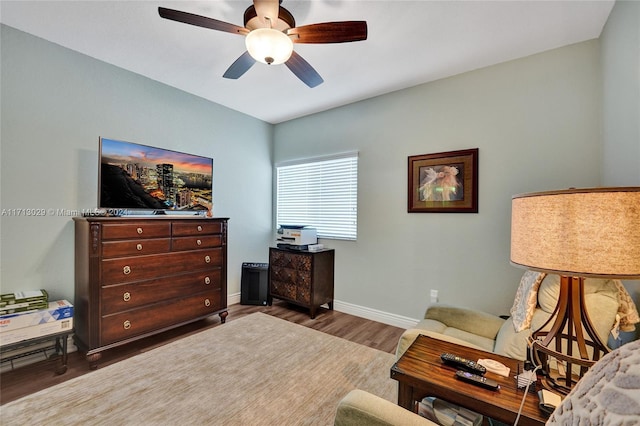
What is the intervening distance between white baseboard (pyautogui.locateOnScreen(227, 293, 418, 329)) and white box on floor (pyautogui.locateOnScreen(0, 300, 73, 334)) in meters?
1.79

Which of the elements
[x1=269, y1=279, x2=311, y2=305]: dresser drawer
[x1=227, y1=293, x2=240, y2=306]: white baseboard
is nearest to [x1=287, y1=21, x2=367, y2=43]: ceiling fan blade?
[x1=269, y1=279, x2=311, y2=305]: dresser drawer

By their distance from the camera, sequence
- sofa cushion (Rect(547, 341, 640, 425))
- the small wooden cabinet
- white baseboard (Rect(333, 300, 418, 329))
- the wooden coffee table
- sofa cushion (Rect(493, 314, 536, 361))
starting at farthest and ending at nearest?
the small wooden cabinet → white baseboard (Rect(333, 300, 418, 329)) → sofa cushion (Rect(493, 314, 536, 361)) → the wooden coffee table → sofa cushion (Rect(547, 341, 640, 425))

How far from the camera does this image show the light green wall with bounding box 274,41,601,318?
2.27m

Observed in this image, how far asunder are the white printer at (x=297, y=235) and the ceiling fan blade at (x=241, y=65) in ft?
6.32

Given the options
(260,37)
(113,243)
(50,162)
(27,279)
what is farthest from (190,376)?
(260,37)

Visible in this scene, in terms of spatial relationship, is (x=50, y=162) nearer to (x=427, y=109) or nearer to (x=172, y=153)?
(x=172, y=153)

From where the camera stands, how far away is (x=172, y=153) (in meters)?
3.00

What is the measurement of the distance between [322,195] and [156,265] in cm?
217

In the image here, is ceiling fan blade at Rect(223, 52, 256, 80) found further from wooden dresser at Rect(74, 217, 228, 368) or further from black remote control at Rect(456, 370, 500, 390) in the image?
black remote control at Rect(456, 370, 500, 390)

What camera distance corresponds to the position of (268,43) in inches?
62.2

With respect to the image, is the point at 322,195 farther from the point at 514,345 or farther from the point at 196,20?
the point at 514,345

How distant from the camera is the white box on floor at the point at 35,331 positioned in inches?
76.4

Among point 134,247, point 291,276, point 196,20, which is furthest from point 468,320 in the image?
point 134,247

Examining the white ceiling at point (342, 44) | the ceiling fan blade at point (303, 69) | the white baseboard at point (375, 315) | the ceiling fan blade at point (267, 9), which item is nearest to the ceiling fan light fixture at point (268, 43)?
the ceiling fan blade at point (267, 9)
